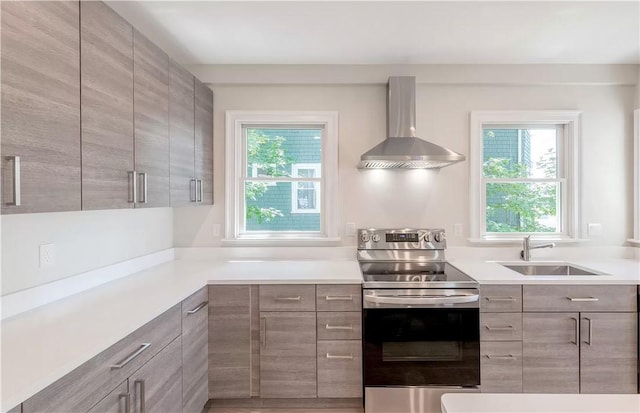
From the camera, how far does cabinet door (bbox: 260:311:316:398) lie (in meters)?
2.34

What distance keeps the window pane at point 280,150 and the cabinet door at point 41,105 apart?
5.69ft

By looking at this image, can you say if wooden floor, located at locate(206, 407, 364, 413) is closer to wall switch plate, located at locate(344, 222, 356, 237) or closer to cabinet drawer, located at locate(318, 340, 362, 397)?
cabinet drawer, located at locate(318, 340, 362, 397)

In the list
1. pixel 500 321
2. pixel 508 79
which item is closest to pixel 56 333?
pixel 500 321

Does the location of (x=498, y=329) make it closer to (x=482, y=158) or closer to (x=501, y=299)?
(x=501, y=299)

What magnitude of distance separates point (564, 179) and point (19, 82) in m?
3.58

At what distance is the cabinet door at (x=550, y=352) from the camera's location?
7.63 feet

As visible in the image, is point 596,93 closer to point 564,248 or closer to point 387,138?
point 564,248

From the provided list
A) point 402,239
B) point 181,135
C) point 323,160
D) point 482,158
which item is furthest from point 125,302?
point 482,158

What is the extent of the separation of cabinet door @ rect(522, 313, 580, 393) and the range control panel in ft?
2.76

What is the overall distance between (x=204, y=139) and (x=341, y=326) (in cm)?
172

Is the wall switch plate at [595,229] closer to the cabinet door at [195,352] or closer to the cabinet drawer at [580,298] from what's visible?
the cabinet drawer at [580,298]

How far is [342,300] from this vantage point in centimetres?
234

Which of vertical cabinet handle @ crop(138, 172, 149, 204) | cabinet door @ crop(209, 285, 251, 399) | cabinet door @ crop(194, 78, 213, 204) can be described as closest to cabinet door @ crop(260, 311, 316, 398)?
cabinet door @ crop(209, 285, 251, 399)

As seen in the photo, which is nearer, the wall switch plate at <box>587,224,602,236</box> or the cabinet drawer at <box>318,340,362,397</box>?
the cabinet drawer at <box>318,340,362,397</box>
